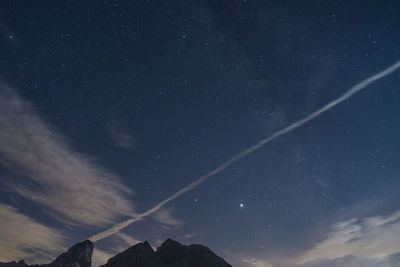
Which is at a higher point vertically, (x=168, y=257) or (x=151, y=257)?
(x=168, y=257)

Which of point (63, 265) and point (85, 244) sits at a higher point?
point (85, 244)

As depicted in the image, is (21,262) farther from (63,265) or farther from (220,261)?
(220,261)

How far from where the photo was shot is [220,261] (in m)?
74.8

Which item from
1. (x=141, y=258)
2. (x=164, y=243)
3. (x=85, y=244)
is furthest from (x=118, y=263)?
(x=85, y=244)

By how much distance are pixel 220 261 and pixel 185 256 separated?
12220 mm

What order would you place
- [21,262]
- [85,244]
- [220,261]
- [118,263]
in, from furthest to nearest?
1. [21,262]
2. [85,244]
3. [220,261]
4. [118,263]

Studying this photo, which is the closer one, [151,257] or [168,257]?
[151,257]

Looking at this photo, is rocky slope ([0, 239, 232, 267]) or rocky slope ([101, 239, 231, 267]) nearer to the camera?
rocky slope ([101, 239, 231, 267])

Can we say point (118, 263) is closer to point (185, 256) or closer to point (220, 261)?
point (185, 256)

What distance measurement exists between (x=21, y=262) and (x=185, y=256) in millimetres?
82163

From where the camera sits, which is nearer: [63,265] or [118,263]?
[118,263]

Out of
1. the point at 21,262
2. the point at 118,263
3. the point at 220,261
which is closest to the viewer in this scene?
the point at 118,263

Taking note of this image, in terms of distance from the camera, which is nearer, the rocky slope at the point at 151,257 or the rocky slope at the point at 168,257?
the rocky slope at the point at 168,257

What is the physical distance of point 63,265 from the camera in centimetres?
7750
